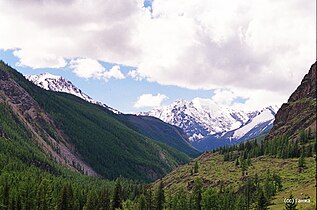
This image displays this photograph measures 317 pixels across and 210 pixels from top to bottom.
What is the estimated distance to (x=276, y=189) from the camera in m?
200

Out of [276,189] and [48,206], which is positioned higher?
[276,189]

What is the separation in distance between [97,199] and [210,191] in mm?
47462

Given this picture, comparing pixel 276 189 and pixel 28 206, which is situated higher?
pixel 276 189

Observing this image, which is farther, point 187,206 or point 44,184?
point 44,184

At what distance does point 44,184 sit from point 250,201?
303ft

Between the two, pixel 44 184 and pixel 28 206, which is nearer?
pixel 28 206

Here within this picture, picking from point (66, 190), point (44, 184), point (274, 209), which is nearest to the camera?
point (274, 209)

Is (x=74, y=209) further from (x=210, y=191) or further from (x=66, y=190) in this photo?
(x=210, y=191)

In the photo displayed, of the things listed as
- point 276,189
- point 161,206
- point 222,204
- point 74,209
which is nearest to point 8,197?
point 74,209

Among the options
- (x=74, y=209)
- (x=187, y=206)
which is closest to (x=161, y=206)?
(x=187, y=206)

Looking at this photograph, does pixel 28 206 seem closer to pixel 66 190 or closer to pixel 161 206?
pixel 66 190

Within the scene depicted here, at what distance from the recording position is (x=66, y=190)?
543ft

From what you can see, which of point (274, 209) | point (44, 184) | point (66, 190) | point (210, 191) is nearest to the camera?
point (274, 209)

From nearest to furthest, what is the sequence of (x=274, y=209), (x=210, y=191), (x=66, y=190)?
1. (x=274, y=209)
2. (x=66, y=190)
3. (x=210, y=191)
